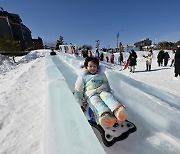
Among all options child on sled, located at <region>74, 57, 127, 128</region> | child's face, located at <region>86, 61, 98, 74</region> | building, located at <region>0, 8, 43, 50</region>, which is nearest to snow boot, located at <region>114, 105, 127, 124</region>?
child on sled, located at <region>74, 57, 127, 128</region>

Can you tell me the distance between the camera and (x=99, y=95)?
2695 millimetres

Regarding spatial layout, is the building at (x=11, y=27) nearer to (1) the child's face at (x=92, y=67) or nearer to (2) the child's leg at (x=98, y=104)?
(1) the child's face at (x=92, y=67)

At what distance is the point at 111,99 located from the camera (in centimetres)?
233

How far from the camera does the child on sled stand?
2072mm

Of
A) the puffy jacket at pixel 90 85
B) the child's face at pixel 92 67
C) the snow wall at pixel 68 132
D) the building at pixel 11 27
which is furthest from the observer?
the building at pixel 11 27

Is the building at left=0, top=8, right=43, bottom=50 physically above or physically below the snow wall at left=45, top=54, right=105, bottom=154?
above

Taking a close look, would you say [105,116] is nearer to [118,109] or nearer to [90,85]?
[118,109]

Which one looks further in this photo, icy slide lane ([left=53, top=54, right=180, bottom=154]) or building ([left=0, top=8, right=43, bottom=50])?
building ([left=0, top=8, right=43, bottom=50])

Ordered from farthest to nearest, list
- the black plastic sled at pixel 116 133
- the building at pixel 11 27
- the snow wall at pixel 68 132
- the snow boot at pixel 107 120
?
1. the building at pixel 11 27
2. the black plastic sled at pixel 116 133
3. the snow boot at pixel 107 120
4. the snow wall at pixel 68 132

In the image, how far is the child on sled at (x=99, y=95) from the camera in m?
2.07

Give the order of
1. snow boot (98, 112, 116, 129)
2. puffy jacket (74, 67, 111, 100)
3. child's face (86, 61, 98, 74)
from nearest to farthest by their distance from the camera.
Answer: snow boot (98, 112, 116, 129) < puffy jacket (74, 67, 111, 100) < child's face (86, 61, 98, 74)

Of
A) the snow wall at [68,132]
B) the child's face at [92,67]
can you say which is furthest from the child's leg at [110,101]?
the child's face at [92,67]

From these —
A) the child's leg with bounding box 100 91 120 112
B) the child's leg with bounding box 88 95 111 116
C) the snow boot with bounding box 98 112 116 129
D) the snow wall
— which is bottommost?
the snow boot with bounding box 98 112 116 129

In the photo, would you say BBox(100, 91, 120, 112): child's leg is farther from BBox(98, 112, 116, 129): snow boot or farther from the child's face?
the child's face
